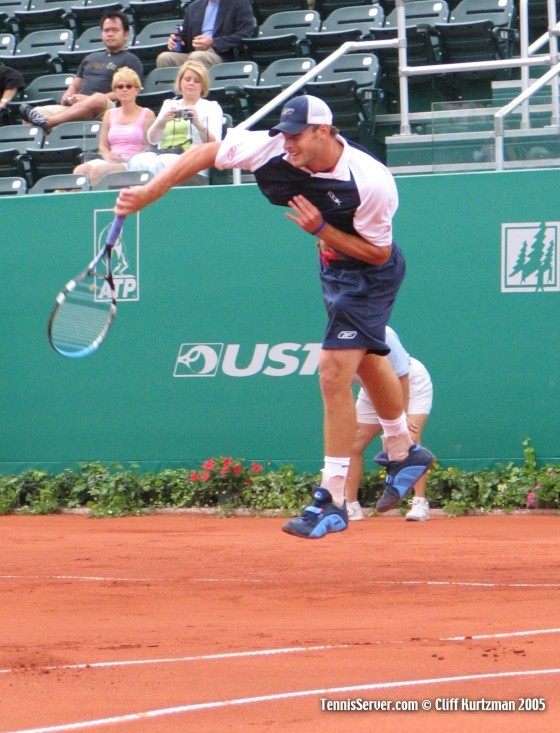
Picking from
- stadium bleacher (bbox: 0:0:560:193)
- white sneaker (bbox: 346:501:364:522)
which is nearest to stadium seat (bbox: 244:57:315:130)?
stadium bleacher (bbox: 0:0:560:193)

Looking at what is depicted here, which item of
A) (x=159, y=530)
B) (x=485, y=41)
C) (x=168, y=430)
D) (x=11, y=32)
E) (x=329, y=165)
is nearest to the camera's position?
(x=329, y=165)

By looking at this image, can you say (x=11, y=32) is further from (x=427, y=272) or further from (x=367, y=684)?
(x=367, y=684)

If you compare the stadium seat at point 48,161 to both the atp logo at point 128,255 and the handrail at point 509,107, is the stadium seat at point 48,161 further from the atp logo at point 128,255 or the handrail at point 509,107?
the handrail at point 509,107

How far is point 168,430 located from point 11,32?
23.9 feet

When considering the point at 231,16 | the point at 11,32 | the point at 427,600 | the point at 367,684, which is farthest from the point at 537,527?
the point at 11,32

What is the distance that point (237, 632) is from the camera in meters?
5.58

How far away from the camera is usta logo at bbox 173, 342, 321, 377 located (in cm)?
1070

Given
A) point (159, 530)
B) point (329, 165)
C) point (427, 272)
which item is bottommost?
point (159, 530)

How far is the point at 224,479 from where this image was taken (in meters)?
10.8

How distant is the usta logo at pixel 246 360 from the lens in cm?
1070

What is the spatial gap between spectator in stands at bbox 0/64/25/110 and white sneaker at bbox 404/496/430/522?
691cm

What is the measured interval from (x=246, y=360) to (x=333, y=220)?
4690mm

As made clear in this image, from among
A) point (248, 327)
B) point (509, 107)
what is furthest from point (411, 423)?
point (509, 107)

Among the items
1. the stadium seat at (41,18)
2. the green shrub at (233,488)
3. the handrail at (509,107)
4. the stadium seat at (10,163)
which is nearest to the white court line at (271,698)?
the green shrub at (233,488)
